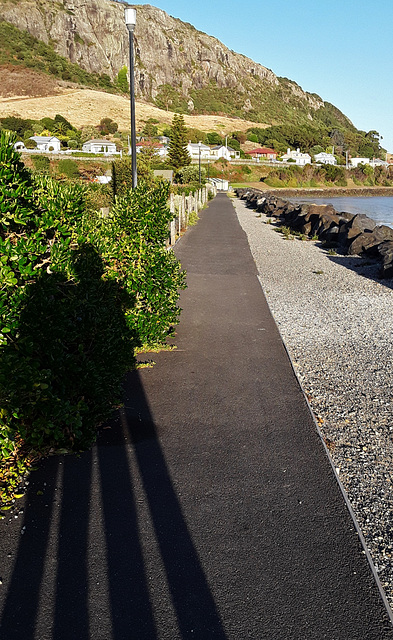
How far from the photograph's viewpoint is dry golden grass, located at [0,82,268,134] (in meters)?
111

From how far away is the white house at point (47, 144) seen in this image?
78.4m

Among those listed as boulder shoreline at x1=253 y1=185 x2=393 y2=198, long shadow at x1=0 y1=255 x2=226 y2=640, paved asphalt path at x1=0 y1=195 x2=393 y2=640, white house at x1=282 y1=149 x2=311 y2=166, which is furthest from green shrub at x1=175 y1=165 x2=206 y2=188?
white house at x1=282 y1=149 x2=311 y2=166

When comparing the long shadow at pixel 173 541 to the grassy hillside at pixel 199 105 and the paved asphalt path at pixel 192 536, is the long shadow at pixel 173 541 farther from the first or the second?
the grassy hillside at pixel 199 105

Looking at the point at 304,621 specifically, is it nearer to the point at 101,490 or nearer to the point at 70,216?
the point at 101,490

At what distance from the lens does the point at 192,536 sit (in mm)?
3293

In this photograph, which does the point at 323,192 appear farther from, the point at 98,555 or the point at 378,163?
the point at 98,555

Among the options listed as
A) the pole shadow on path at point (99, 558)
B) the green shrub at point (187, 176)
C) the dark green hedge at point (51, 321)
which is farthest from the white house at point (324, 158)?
the pole shadow on path at point (99, 558)

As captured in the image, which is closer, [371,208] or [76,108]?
[371,208]

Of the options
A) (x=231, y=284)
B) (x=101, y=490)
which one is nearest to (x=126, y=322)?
(x=101, y=490)

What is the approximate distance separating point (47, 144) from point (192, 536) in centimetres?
8674

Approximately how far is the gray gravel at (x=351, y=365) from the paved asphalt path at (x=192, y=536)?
204 mm

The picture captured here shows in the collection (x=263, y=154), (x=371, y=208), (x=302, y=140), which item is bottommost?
(x=371, y=208)

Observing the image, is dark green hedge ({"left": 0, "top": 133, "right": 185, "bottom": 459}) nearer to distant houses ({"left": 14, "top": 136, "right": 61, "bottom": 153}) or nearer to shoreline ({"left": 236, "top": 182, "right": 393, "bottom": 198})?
shoreline ({"left": 236, "top": 182, "right": 393, "bottom": 198})

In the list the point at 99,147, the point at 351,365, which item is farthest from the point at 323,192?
the point at 351,365
